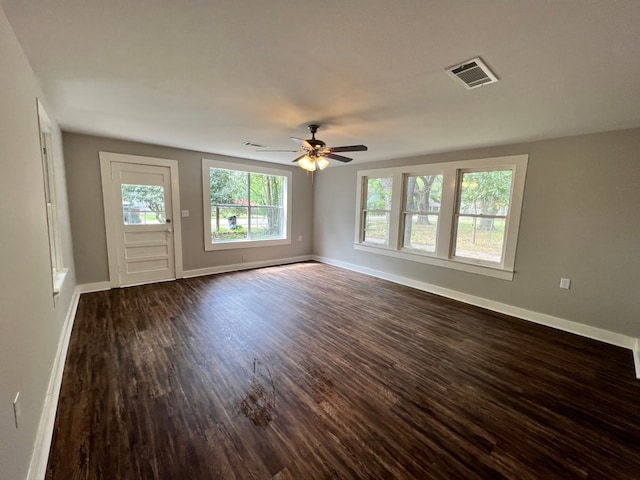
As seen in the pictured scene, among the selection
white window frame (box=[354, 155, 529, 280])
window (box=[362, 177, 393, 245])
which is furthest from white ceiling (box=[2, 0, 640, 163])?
window (box=[362, 177, 393, 245])

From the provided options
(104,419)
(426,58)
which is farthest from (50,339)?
(426,58)

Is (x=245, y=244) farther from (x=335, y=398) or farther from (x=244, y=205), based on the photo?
(x=335, y=398)

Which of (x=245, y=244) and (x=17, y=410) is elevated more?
(x=245, y=244)

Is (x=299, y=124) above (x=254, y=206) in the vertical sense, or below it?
above

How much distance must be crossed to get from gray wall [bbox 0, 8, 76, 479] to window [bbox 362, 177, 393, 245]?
4.74 metres

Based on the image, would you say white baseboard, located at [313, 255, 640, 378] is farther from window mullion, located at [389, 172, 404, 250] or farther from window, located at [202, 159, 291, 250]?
window, located at [202, 159, 291, 250]

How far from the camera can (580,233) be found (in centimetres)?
318

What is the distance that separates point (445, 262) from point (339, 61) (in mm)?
3641

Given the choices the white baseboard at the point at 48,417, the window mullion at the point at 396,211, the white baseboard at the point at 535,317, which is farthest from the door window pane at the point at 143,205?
the white baseboard at the point at 535,317

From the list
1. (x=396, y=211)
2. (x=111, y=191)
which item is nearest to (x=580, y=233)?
(x=396, y=211)

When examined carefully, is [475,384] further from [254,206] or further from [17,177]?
[254,206]

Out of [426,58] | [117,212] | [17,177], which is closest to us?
[17,177]

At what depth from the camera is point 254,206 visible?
19.4 ft

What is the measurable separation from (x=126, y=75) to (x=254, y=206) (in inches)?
155
